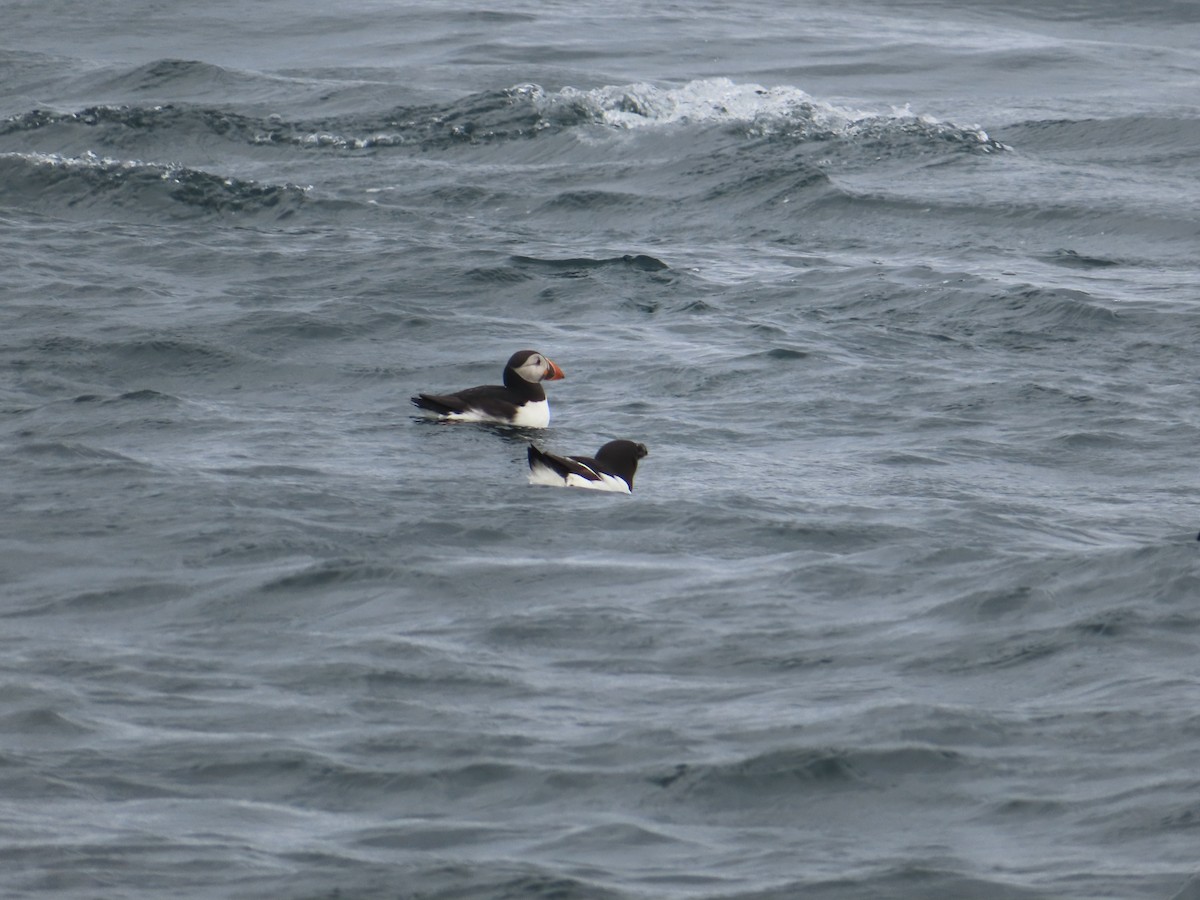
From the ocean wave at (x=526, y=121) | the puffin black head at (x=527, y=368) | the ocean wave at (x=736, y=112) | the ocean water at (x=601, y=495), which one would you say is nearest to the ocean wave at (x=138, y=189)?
the ocean water at (x=601, y=495)

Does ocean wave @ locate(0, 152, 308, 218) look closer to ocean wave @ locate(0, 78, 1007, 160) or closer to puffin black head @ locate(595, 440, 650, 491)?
ocean wave @ locate(0, 78, 1007, 160)

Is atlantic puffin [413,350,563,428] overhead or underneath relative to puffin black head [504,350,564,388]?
underneath

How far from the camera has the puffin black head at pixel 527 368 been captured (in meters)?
11.7

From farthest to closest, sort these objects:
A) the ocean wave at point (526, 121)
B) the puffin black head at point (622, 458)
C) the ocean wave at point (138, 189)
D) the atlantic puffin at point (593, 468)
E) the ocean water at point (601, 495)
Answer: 1. the ocean wave at point (526, 121)
2. the ocean wave at point (138, 189)
3. the puffin black head at point (622, 458)
4. the atlantic puffin at point (593, 468)
5. the ocean water at point (601, 495)

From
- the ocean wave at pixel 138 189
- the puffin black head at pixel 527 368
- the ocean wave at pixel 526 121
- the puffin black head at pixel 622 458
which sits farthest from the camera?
the ocean wave at pixel 526 121

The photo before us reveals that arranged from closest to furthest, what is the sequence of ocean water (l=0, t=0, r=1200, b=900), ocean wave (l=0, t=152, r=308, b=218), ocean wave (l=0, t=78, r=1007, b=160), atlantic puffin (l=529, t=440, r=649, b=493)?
ocean water (l=0, t=0, r=1200, b=900) < atlantic puffin (l=529, t=440, r=649, b=493) < ocean wave (l=0, t=152, r=308, b=218) < ocean wave (l=0, t=78, r=1007, b=160)

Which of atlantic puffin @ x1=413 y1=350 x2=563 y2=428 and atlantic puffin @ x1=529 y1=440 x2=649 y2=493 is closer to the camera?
atlantic puffin @ x1=529 y1=440 x2=649 y2=493

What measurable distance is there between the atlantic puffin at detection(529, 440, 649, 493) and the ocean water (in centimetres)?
15

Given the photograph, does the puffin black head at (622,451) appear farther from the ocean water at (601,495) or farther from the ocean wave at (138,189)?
the ocean wave at (138,189)

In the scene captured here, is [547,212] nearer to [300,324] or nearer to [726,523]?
[300,324]

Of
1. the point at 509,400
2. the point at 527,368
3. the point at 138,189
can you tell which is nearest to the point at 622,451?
the point at 509,400

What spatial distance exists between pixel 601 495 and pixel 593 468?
0.60ft

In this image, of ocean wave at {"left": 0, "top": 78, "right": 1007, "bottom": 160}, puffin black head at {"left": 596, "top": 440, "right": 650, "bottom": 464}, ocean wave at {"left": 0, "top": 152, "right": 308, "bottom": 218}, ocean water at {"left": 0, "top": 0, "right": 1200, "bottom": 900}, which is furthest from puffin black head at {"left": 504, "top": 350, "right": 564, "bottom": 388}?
ocean wave at {"left": 0, "top": 78, "right": 1007, "bottom": 160}

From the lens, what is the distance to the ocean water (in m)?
5.81
